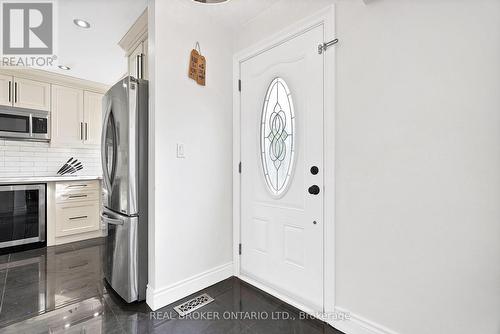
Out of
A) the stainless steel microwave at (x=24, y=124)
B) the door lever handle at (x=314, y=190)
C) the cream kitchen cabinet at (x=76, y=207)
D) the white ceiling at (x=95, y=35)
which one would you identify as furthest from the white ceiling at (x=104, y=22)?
the cream kitchen cabinet at (x=76, y=207)

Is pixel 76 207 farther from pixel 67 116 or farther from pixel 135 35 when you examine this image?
pixel 135 35

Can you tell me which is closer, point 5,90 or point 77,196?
point 5,90

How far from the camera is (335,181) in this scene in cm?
162

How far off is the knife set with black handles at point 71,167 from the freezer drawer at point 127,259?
8.66 feet

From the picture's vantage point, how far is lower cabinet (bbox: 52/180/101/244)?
3.28 metres

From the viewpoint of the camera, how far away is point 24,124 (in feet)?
10.6

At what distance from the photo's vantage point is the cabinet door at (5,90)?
3.12 m

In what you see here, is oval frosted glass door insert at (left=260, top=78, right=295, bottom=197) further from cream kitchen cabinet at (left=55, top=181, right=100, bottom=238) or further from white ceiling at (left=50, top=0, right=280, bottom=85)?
cream kitchen cabinet at (left=55, top=181, right=100, bottom=238)

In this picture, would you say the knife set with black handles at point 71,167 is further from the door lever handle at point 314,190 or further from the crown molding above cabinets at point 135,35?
the door lever handle at point 314,190

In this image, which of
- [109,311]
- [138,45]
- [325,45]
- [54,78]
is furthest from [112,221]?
[54,78]

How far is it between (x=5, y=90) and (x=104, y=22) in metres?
2.10

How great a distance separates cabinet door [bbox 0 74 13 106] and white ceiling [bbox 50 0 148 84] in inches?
20.8

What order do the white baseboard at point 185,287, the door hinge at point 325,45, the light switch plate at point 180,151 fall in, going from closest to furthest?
the door hinge at point 325,45
the white baseboard at point 185,287
the light switch plate at point 180,151

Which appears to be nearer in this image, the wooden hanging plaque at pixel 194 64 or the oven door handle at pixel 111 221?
the oven door handle at pixel 111 221
